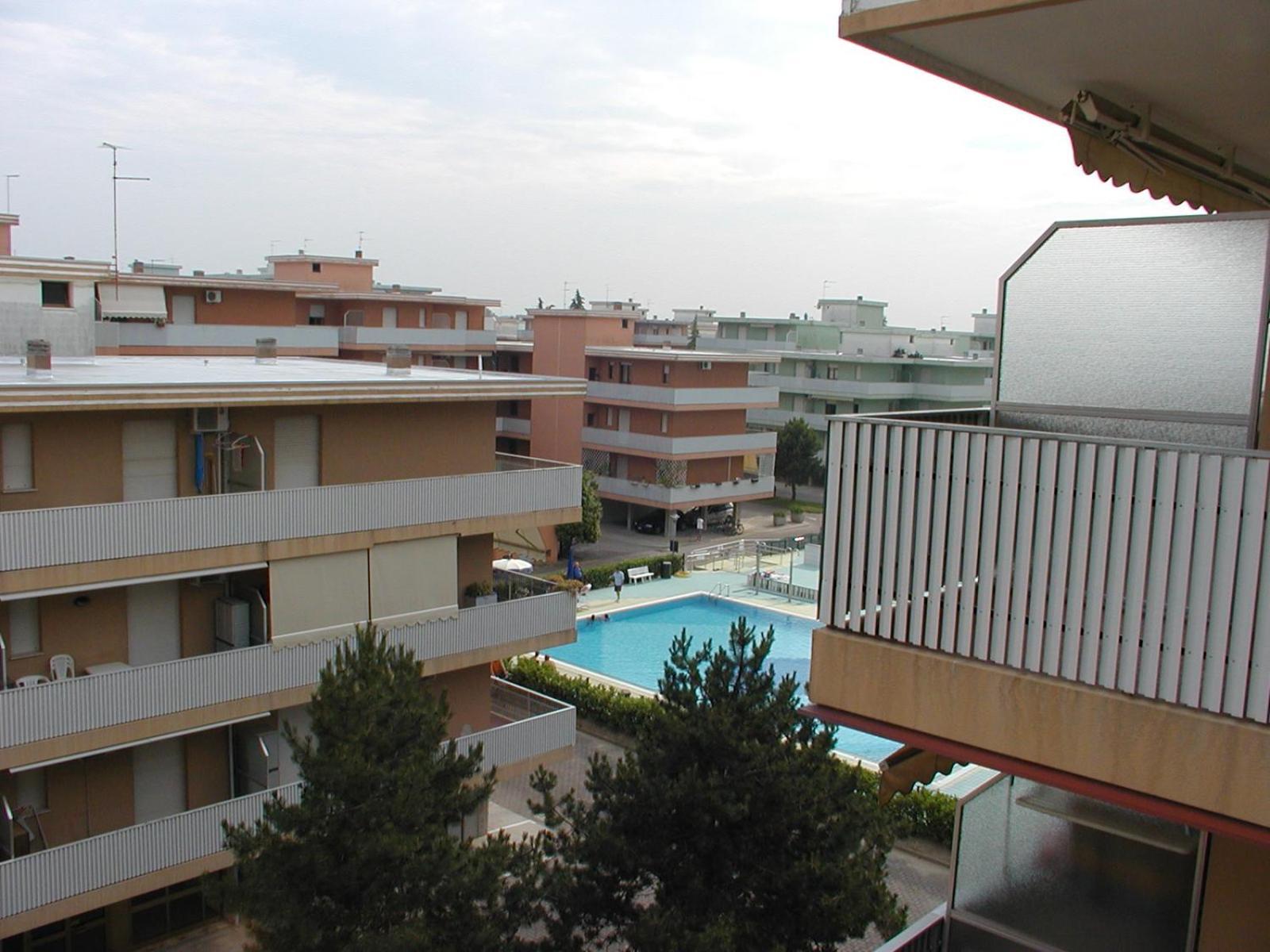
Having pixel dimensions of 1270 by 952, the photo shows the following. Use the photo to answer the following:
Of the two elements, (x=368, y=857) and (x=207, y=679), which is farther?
(x=207, y=679)

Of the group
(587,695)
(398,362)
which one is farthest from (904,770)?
(587,695)

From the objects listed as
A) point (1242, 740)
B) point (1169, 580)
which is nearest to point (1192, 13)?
point (1169, 580)

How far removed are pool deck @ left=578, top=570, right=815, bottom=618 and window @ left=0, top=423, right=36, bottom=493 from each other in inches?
800

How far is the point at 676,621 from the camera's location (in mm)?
33969

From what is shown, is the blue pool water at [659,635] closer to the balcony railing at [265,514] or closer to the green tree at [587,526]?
the green tree at [587,526]

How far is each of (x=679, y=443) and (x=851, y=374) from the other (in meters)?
16.9

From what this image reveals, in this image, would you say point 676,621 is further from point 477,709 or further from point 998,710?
point 998,710

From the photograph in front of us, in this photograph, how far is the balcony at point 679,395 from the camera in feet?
144

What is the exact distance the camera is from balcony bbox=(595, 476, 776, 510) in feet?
145

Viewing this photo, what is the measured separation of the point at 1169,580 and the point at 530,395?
13746mm

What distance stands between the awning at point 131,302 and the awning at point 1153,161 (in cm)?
2873

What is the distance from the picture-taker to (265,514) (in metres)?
14.9

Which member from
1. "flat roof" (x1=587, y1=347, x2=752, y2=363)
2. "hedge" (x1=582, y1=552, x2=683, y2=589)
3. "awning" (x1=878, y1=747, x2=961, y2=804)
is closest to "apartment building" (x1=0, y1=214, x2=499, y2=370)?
"flat roof" (x1=587, y1=347, x2=752, y2=363)

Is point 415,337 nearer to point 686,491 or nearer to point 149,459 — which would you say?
point 686,491
